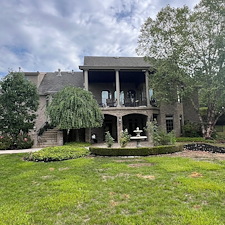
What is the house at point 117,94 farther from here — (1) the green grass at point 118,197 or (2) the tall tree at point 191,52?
(1) the green grass at point 118,197

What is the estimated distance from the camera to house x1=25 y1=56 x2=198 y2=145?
1758cm

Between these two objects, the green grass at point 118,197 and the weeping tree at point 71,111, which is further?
the weeping tree at point 71,111

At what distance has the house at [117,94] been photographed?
57.7 feet

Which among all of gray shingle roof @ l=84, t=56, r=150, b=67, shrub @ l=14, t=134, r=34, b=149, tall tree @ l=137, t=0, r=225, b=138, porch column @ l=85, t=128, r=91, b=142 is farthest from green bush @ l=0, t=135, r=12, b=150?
tall tree @ l=137, t=0, r=225, b=138

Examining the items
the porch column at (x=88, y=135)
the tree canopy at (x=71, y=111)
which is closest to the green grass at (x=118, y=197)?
the tree canopy at (x=71, y=111)

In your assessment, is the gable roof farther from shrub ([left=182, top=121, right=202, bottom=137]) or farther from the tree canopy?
shrub ([left=182, top=121, right=202, bottom=137])

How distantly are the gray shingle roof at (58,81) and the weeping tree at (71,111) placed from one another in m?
5.11

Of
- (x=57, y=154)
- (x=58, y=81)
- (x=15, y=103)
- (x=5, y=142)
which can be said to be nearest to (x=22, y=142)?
(x=5, y=142)

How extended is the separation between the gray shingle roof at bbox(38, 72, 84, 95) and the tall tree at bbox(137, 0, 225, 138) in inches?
383

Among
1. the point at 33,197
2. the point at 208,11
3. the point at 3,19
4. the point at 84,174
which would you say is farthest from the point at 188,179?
the point at 208,11

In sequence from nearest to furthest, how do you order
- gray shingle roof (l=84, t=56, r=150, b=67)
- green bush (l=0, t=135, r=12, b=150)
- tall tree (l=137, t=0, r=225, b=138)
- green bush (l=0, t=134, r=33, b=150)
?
green bush (l=0, t=135, r=12, b=150), green bush (l=0, t=134, r=33, b=150), tall tree (l=137, t=0, r=225, b=138), gray shingle roof (l=84, t=56, r=150, b=67)

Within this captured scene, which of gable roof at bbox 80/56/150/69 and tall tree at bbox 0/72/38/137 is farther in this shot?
gable roof at bbox 80/56/150/69

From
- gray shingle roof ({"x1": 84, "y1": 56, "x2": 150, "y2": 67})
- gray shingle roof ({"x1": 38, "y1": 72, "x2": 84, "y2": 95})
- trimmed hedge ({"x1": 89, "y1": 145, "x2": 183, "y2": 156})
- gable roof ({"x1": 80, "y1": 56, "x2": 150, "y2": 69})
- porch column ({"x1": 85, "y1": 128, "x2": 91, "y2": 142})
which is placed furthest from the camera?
gray shingle roof ({"x1": 38, "y1": 72, "x2": 84, "y2": 95})

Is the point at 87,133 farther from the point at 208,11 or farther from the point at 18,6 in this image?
the point at 208,11
